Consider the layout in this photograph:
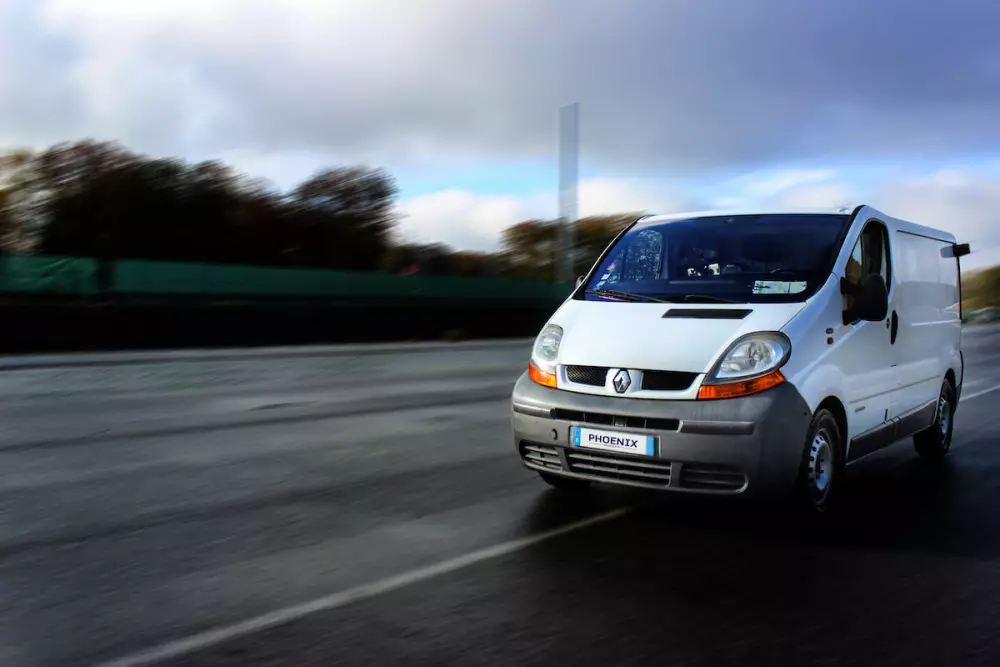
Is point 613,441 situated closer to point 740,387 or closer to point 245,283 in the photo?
point 740,387

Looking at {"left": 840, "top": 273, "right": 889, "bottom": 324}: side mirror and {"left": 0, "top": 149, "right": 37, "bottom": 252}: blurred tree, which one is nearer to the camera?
{"left": 840, "top": 273, "right": 889, "bottom": 324}: side mirror

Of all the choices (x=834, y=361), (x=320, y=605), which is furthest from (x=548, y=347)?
(x=320, y=605)

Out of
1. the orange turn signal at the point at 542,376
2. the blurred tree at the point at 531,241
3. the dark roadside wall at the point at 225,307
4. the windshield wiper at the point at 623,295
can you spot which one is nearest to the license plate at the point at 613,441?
the orange turn signal at the point at 542,376

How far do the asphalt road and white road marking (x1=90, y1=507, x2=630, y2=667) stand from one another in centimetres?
1

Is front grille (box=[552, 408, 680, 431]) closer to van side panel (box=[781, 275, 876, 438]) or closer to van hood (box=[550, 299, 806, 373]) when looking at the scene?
van hood (box=[550, 299, 806, 373])

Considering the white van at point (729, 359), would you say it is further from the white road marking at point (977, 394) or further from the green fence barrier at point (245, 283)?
the green fence barrier at point (245, 283)

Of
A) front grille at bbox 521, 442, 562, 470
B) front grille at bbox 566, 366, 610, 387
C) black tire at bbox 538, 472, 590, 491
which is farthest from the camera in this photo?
black tire at bbox 538, 472, 590, 491

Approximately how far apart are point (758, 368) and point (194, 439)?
5.54 metres

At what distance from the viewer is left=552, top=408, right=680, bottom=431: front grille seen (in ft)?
16.7

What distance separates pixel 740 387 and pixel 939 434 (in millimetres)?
3764

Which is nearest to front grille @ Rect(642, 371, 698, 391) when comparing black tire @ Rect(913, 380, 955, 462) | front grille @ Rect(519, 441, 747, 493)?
front grille @ Rect(519, 441, 747, 493)

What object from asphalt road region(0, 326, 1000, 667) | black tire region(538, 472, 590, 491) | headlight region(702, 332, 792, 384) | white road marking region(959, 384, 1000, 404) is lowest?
white road marking region(959, 384, 1000, 404)

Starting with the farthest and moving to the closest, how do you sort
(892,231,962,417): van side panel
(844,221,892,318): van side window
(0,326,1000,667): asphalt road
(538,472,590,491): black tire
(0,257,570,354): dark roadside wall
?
1. (0,257,570,354): dark roadside wall
2. (892,231,962,417): van side panel
3. (538,472,590,491): black tire
4. (844,221,892,318): van side window
5. (0,326,1000,667): asphalt road

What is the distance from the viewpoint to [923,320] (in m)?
7.24
